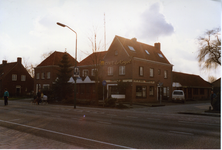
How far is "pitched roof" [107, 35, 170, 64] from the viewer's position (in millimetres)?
35469

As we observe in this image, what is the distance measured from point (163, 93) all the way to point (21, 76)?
37.7 m

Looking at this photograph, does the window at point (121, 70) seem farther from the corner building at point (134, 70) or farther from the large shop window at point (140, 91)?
the large shop window at point (140, 91)

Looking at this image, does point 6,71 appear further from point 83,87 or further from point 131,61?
point 131,61

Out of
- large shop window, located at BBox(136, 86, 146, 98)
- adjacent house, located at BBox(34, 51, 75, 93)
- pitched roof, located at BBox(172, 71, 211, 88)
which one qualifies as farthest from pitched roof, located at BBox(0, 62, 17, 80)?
pitched roof, located at BBox(172, 71, 211, 88)

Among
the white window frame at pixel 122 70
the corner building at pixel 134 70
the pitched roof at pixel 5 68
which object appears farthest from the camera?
the pitched roof at pixel 5 68

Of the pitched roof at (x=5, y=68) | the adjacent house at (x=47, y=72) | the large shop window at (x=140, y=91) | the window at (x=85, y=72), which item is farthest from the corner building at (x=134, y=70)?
the pitched roof at (x=5, y=68)

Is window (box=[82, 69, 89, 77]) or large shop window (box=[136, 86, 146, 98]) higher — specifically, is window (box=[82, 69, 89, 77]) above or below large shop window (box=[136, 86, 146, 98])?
above

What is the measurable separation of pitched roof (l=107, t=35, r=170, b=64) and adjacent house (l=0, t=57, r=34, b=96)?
2935cm

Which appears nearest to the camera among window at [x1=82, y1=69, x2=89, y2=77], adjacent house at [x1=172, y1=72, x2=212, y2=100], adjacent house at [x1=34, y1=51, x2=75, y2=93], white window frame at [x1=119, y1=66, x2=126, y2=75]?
white window frame at [x1=119, y1=66, x2=126, y2=75]

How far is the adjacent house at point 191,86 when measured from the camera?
4478 centimetres

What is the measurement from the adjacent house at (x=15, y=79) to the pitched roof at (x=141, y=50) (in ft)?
96.3

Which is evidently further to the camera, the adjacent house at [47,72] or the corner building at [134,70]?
the adjacent house at [47,72]

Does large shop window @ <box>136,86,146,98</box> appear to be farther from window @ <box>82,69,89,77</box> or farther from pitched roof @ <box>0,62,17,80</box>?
pitched roof @ <box>0,62,17,80</box>

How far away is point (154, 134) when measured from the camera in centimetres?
850
